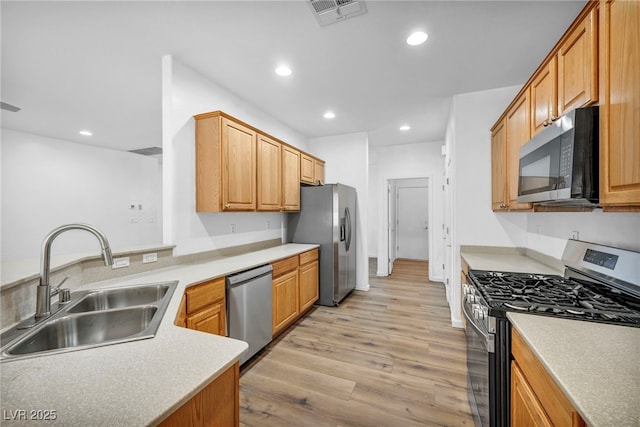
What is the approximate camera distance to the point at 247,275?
2.26m

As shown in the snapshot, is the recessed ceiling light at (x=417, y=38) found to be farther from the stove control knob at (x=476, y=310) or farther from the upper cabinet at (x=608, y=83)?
the stove control knob at (x=476, y=310)

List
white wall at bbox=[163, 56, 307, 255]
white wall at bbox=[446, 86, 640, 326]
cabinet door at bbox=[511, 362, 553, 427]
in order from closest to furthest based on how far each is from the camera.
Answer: cabinet door at bbox=[511, 362, 553, 427]
white wall at bbox=[163, 56, 307, 255]
white wall at bbox=[446, 86, 640, 326]

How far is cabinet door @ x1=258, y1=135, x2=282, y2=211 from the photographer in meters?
2.94

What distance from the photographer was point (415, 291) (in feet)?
14.4

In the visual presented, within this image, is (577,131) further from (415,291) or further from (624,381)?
(415,291)

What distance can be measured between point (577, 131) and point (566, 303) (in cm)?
85

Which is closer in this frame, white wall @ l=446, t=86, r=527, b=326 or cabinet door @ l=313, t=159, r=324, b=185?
white wall @ l=446, t=86, r=527, b=326

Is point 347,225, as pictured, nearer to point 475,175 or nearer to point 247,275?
point 475,175

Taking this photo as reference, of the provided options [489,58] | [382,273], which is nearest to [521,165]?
[489,58]

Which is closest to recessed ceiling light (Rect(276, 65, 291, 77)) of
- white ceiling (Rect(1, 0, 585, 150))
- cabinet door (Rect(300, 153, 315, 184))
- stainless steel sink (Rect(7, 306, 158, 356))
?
white ceiling (Rect(1, 0, 585, 150))

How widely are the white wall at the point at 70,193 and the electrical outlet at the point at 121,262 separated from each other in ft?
7.76

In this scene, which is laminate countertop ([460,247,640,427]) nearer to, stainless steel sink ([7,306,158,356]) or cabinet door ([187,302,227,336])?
stainless steel sink ([7,306,158,356])

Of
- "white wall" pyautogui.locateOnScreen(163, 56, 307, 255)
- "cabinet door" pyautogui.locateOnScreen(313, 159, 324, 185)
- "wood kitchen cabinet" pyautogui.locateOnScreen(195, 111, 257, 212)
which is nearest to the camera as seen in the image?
"white wall" pyautogui.locateOnScreen(163, 56, 307, 255)

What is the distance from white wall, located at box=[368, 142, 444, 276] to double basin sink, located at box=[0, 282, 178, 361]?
14.3ft
